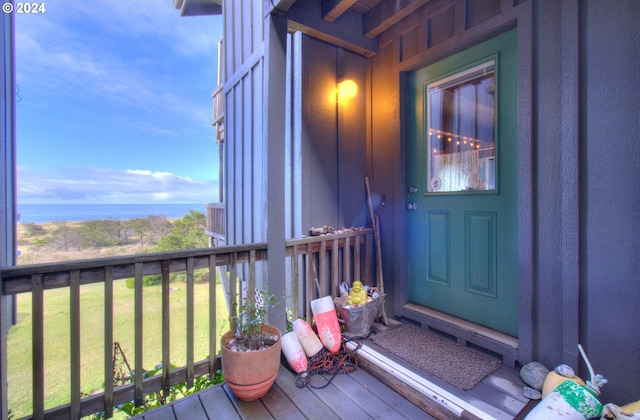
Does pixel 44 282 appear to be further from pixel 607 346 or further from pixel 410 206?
pixel 607 346

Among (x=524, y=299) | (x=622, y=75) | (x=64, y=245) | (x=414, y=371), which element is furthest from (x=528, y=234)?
(x=64, y=245)

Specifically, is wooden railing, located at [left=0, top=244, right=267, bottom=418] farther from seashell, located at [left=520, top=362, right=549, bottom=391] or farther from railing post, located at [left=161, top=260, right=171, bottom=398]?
seashell, located at [left=520, top=362, right=549, bottom=391]

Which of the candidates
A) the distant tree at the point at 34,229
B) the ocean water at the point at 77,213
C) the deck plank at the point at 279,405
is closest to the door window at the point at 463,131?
the deck plank at the point at 279,405

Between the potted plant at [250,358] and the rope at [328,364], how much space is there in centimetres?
22

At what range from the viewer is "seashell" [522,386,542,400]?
1505mm

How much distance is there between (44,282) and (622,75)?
2966 millimetres

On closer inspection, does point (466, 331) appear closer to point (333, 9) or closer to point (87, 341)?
point (333, 9)

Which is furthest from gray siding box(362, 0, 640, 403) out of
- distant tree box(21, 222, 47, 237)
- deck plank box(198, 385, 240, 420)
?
distant tree box(21, 222, 47, 237)

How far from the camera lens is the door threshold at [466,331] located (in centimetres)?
183

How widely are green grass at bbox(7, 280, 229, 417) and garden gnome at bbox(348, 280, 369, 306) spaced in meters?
0.98

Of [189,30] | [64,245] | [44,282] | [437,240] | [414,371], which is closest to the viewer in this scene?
[44,282]

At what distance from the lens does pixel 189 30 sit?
13.7 metres

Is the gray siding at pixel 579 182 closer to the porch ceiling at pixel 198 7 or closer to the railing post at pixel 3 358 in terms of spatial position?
the railing post at pixel 3 358

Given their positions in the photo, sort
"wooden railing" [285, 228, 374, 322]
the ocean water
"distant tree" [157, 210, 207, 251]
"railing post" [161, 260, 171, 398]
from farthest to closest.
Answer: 1. "distant tree" [157, 210, 207, 251]
2. the ocean water
3. "wooden railing" [285, 228, 374, 322]
4. "railing post" [161, 260, 171, 398]
